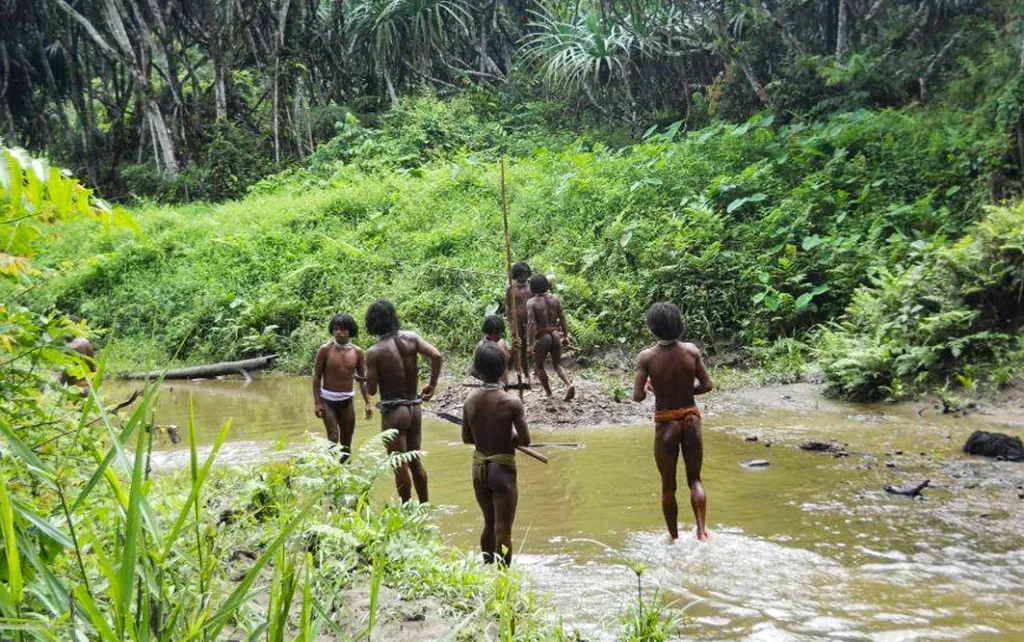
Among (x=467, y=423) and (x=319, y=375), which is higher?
(x=319, y=375)

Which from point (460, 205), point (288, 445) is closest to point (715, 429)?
point (288, 445)

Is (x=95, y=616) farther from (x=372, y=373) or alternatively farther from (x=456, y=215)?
(x=456, y=215)

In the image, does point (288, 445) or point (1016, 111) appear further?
point (1016, 111)

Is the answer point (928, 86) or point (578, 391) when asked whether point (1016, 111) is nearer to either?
point (928, 86)

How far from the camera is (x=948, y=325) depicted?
11156 millimetres

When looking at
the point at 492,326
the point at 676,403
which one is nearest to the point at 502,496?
the point at 676,403

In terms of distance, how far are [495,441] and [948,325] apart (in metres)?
7.59

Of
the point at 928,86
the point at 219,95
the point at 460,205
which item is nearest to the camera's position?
the point at 928,86

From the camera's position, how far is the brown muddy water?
200 inches

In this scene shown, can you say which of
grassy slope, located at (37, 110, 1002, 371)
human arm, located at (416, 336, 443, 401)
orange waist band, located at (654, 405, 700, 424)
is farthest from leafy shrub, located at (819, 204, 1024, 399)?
human arm, located at (416, 336, 443, 401)

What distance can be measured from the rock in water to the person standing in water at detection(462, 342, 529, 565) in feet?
15.8

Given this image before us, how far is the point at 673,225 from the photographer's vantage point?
51.8ft

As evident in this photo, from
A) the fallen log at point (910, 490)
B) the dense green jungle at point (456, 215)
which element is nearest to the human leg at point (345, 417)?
the dense green jungle at point (456, 215)

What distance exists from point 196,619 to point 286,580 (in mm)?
251
